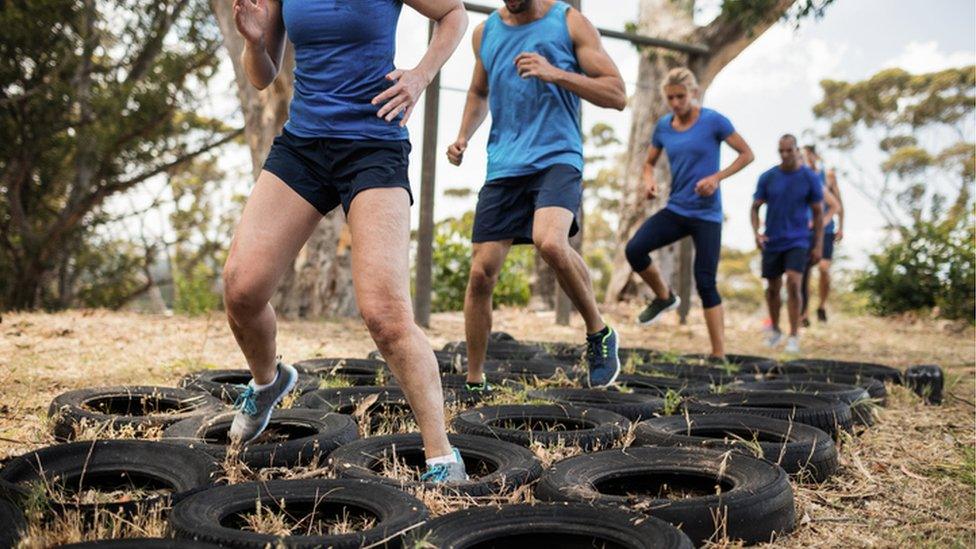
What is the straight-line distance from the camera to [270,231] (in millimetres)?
3039

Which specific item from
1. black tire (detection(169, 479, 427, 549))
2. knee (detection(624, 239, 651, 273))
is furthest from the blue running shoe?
black tire (detection(169, 479, 427, 549))

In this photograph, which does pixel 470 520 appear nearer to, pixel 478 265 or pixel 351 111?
pixel 351 111

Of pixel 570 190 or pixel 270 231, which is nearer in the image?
pixel 270 231

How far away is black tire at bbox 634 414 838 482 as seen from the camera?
3395 millimetres

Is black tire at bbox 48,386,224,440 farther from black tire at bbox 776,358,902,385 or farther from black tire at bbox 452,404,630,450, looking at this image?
black tire at bbox 776,358,902,385

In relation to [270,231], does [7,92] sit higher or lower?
higher

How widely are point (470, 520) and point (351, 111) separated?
1468 mm

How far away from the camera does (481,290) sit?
4734 millimetres

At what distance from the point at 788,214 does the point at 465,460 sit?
627 centimetres

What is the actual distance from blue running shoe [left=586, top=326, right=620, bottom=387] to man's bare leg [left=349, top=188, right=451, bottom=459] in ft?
7.27

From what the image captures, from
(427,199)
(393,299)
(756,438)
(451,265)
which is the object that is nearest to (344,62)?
(393,299)

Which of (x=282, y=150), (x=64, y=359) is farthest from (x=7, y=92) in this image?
(x=282, y=150)

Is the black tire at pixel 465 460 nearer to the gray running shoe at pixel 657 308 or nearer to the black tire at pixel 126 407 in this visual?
the black tire at pixel 126 407

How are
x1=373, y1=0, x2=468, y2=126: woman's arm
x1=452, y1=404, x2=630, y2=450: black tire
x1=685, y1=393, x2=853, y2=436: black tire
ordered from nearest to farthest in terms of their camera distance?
x1=373, y1=0, x2=468, y2=126: woman's arm
x1=452, y1=404, x2=630, y2=450: black tire
x1=685, y1=393, x2=853, y2=436: black tire
